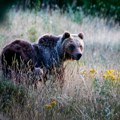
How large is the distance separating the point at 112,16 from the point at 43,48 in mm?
9672

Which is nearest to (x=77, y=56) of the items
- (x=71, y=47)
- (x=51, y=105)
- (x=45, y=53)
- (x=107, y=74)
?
(x=71, y=47)

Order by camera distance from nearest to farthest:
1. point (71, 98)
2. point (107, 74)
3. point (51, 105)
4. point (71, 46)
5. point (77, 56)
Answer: point (51, 105)
point (71, 98)
point (107, 74)
point (77, 56)
point (71, 46)

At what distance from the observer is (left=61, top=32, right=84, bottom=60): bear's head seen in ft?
26.6

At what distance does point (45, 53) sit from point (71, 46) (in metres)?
0.48

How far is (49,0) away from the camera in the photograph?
19188mm

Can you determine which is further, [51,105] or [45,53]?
[45,53]

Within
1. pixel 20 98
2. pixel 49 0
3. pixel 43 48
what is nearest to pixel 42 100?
pixel 20 98

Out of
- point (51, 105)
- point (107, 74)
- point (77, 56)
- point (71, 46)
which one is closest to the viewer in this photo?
point (51, 105)

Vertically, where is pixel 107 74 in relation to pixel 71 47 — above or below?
below

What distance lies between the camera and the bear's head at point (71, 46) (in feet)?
26.6

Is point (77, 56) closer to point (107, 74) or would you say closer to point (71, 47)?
point (71, 47)

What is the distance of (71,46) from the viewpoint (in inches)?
323

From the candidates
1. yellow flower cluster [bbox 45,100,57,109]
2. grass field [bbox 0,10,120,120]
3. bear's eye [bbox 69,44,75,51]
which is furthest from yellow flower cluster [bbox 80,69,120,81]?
yellow flower cluster [bbox 45,100,57,109]

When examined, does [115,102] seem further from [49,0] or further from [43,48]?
[49,0]
